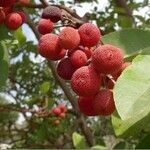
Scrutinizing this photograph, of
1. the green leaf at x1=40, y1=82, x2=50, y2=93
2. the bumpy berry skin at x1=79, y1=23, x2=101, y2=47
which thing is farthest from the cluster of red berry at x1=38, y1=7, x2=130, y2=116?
the green leaf at x1=40, y1=82, x2=50, y2=93

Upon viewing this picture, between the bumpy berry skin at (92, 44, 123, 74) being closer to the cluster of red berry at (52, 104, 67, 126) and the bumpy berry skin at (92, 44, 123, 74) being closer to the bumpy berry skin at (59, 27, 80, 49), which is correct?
the bumpy berry skin at (59, 27, 80, 49)

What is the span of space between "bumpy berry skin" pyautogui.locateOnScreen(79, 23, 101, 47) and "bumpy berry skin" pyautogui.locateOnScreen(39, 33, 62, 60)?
0.21 feet

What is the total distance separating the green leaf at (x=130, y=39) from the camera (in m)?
1.04

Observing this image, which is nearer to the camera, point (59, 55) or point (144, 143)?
point (59, 55)

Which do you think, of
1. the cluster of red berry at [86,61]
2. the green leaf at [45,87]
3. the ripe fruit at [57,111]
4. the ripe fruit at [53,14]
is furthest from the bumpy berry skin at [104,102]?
the green leaf at [45,87]

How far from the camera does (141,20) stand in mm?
3225

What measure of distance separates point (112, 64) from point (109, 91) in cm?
6

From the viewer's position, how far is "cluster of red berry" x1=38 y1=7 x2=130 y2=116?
91 cm

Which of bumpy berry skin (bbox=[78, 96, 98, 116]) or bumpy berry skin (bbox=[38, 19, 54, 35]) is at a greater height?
bumpy berry skin (bbox=[38, 19, 54, 35])

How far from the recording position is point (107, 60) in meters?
0.91

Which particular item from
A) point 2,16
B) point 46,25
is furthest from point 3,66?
point 46,25

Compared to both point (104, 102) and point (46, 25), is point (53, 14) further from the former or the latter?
point (104, 102)

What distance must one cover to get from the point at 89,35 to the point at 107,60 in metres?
0.10

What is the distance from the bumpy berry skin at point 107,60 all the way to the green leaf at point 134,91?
0.13 feet
